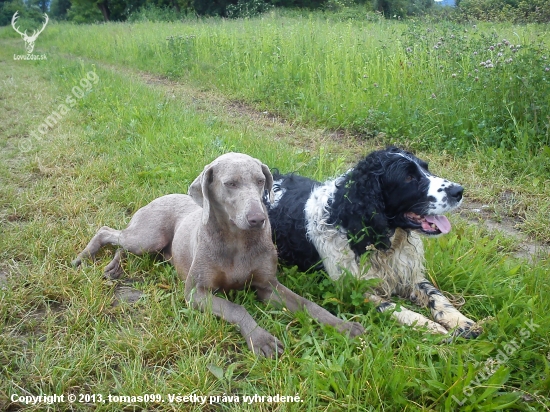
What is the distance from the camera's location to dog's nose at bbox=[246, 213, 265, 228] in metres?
2.56

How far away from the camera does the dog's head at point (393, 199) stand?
2.96 metres

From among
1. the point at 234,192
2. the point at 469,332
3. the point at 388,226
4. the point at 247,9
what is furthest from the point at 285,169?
the point at 247,9

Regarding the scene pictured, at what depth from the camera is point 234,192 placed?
273 cm

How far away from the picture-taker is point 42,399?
225 centimetres

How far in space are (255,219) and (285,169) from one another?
7.97 feet

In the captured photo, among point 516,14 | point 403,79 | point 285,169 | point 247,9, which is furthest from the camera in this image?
point 247,9

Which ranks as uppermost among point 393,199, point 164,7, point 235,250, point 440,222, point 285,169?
point 164,7

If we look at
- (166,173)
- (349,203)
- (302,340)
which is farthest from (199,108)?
(302,340)

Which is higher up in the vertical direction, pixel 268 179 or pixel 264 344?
pixel 268 179

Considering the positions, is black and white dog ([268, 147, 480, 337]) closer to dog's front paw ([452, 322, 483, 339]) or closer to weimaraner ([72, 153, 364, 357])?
dog's front paw ([452, 322, 483, 339])

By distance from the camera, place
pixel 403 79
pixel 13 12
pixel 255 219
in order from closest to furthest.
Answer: pixel 255 219
pixel 403 79
pixel 13 12

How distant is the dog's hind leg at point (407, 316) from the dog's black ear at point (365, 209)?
0.36 metres

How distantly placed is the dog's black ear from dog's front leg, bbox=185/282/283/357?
3.05 ft

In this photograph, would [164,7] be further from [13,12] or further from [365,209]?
[365,209]
